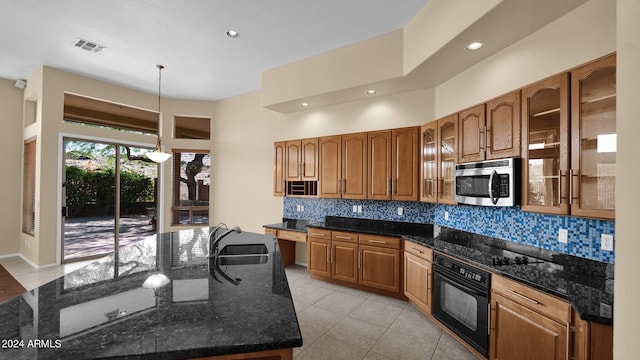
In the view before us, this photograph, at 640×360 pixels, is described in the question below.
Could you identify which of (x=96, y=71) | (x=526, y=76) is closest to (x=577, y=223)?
(x=526, y=76)

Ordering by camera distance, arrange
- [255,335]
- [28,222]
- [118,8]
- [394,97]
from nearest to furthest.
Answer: [255,335] < [118,8] < [394,97] < [28,222]

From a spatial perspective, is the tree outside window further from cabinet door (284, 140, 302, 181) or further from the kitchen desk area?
the kitchen desk area

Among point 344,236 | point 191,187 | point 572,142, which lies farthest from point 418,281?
point 191,187

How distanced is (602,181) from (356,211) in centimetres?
288

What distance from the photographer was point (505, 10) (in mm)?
1998

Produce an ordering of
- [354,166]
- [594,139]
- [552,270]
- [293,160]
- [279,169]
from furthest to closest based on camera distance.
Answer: [279,169]
[293,160]
[354,166]
[552,270]
[594,139]

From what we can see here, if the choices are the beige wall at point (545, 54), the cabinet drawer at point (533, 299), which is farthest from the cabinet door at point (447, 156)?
the cabinet drawer at point (533, 299)

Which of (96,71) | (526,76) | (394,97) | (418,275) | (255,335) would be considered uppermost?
(96,71)

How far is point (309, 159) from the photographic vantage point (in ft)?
14.6

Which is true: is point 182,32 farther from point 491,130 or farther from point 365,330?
point 365,330

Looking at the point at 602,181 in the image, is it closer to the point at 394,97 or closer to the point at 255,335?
the point at 255,335

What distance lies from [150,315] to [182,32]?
3471mm

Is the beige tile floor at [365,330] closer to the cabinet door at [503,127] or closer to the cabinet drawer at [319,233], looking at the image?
the cabinet drawer at [319,233]

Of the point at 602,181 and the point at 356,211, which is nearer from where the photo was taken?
the point at 602,181
